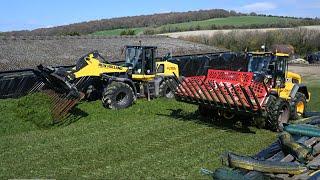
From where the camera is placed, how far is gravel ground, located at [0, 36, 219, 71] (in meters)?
23.2

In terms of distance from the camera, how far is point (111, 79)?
51.1 ft

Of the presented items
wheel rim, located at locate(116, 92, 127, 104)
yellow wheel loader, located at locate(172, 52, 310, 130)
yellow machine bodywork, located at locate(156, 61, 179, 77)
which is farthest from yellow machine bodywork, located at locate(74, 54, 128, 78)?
yellow wheel loader, located at locate(172, 52, 310, 130)

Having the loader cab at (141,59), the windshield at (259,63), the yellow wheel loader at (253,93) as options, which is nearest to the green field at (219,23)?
the loader cab at (141,59)

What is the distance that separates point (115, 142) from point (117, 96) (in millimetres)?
4812

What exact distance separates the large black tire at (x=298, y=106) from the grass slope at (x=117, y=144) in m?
1.36

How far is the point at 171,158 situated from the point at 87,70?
7158 millimetres

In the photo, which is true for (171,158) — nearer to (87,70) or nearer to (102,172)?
(102,172)

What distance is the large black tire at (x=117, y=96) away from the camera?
1492cm

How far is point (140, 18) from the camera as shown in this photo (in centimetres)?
7525

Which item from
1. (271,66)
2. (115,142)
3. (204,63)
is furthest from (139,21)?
(115,142)

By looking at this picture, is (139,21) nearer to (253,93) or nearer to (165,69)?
(165,69)

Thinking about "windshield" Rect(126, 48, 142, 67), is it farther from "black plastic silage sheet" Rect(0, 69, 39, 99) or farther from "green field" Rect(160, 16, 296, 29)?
"green field" Rect(160, 16, 296, 29)

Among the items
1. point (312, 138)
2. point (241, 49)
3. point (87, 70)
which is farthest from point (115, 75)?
point (241, 49)

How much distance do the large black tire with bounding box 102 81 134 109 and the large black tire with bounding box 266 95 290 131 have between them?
17.5 feet
